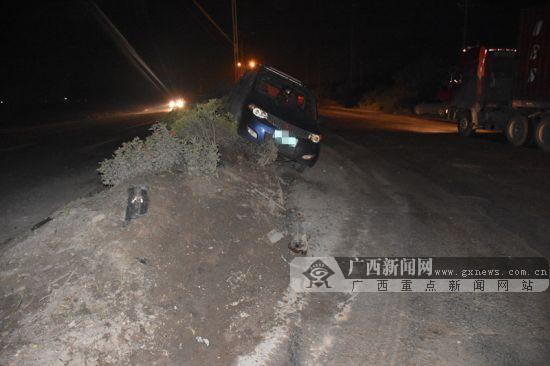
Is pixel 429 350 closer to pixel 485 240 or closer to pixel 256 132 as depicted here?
pixel 485 240

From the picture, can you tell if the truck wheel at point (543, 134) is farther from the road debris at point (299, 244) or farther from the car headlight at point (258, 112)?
the road debris at point (299, 244)

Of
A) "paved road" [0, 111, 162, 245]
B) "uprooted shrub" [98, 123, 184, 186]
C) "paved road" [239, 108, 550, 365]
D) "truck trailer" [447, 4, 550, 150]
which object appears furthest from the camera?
"truck trailer" [447, 4, 550, 150]

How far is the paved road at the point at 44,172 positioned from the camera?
6.80 metres

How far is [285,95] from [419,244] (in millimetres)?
5492

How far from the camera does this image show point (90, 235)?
14.6ft

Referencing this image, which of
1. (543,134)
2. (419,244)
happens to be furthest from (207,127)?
(543,134)

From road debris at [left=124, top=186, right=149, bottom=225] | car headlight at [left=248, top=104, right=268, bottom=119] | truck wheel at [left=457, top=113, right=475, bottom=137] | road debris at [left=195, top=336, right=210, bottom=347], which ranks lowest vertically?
truck wheel at [left=457, top=113, right=475, bottom=137]

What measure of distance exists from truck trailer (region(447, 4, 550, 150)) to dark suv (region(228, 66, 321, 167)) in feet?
24.1

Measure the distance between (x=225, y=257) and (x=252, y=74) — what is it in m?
6.42

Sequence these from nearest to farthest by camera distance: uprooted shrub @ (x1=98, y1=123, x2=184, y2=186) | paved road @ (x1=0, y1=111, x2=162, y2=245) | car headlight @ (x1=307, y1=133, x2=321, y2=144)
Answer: uprooted shrub @ (x1=98, y1=123, x2=184, y2=186), paved road @ (x1=0, y1=111, x2=162, y2=245), car headlight @ (x1=307, y1=133, x2=321, y2=144)

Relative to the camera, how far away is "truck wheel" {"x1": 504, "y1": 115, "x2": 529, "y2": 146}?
13.7 m

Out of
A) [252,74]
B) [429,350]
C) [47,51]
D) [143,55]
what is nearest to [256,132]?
[252,74]

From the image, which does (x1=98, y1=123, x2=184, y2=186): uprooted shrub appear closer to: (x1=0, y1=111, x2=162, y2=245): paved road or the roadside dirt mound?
the roadside dirt mound

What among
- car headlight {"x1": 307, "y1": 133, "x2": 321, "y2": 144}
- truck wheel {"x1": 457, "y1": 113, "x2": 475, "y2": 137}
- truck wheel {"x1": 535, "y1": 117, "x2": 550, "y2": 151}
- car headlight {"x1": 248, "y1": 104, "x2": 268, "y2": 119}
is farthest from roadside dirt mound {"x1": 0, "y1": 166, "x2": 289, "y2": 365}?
truck wheel {"x1": 457, "y1": 113, "x2": 475, "y2": 137}
